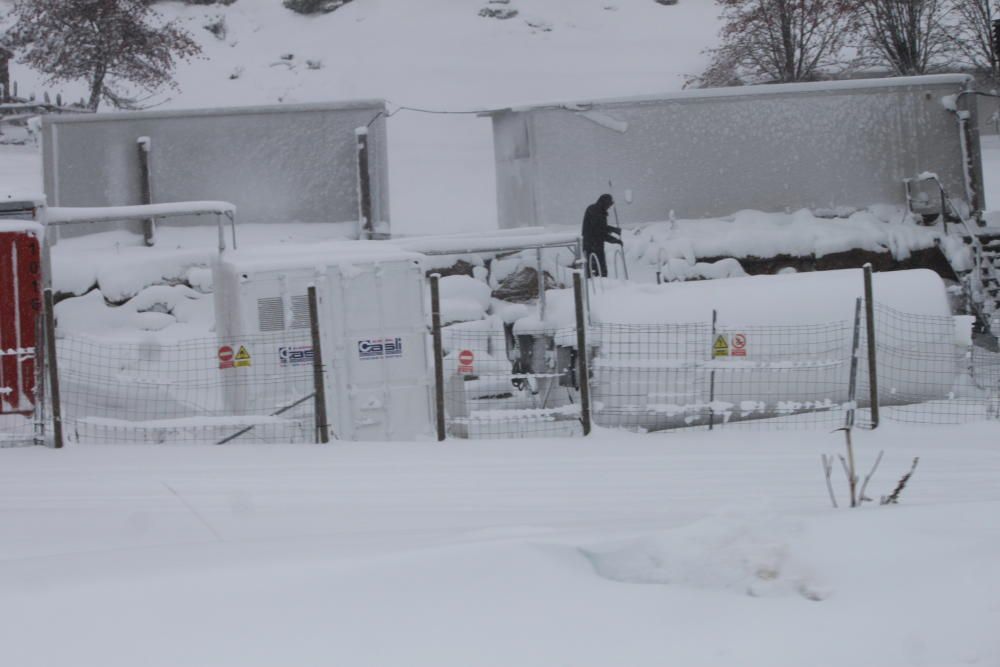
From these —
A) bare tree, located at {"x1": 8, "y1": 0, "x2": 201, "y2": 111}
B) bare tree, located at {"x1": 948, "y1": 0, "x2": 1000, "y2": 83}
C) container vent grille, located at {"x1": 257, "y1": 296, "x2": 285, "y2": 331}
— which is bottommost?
container vent grille, located at {"x1": 257, "y1": 296, "x2": 285, "y2": 331}

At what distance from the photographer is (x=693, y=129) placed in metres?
20.8

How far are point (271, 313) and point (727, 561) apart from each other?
7.45m

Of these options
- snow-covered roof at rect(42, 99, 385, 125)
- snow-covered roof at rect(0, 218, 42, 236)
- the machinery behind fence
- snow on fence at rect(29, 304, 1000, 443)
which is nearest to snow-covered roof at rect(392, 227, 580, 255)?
the machinery behind fence

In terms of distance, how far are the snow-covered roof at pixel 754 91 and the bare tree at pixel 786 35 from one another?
29.4 feet

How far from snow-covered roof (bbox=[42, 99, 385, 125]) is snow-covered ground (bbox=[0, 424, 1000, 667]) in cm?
1292

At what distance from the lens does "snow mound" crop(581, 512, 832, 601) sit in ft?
19.0

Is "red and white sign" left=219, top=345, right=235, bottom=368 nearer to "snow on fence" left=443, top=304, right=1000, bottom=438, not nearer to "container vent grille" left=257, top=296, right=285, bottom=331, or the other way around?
"container vent grille" left=257, top=296, right=285, bottom=331

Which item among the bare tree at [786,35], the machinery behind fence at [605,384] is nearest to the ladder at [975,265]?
the machinery behind fence at [605,384]

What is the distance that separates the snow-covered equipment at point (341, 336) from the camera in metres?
12.2

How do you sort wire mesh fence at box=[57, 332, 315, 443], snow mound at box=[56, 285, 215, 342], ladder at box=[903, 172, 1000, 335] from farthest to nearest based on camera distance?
ladder at box=[903, 172, 1000, 335]
snow mound at box=[56, 285, 215, 342]
wire mesh fence at box=[57, 332, 315, 443]

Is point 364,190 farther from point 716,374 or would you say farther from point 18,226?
point 716,374

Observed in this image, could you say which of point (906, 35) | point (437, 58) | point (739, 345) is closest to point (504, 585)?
point (739, 345)

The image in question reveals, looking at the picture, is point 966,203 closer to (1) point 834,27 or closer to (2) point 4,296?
(1) point 834,27

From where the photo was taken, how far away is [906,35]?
2881 cm
